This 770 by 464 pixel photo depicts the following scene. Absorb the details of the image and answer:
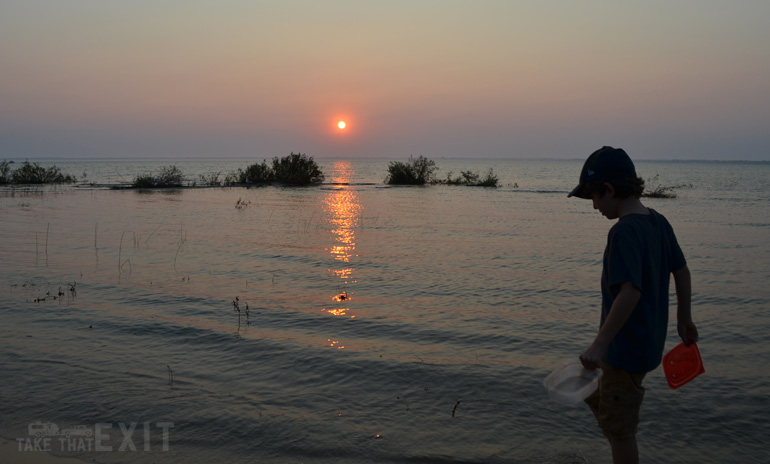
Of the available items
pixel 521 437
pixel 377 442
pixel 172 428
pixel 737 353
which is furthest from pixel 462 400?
pixel 737 353

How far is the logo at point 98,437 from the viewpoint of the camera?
4566 millimetres

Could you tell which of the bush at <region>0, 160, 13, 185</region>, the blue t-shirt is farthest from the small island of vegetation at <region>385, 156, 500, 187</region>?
the blue t-shirt

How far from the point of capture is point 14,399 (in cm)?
545

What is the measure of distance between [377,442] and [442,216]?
1975 centimetres

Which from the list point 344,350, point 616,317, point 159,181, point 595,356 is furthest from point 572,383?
point 159,181

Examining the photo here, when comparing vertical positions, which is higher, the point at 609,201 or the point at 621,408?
the point at 609,201

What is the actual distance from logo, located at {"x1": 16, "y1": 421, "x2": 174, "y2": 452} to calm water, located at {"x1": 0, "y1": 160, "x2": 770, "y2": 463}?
0.11 ft

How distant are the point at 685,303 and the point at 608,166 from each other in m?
1.00

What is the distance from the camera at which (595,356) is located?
3096 mm

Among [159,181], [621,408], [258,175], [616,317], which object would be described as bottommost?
[621,408]

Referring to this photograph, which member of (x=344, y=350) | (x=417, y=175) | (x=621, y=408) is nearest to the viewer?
(x=621, y=408)

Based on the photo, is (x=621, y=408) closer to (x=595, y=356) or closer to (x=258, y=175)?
(x=595, y=356)

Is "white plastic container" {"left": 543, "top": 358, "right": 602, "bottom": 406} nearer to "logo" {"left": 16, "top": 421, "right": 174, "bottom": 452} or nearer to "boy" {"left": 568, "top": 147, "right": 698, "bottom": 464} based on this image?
"boy" {"left": 568, "top": 147, "right": 698, "bottom": 464}

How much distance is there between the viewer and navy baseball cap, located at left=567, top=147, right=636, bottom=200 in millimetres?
3305
